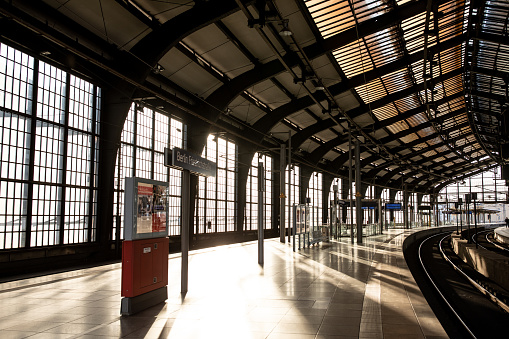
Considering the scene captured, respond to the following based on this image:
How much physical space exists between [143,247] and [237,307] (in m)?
2.13

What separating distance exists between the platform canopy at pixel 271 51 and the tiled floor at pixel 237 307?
18.9 feet

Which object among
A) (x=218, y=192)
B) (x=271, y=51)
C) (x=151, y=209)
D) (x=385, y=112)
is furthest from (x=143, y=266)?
(x=385, y=112)

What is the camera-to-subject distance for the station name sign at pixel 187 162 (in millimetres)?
8836

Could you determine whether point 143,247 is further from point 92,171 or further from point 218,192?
point 218,192

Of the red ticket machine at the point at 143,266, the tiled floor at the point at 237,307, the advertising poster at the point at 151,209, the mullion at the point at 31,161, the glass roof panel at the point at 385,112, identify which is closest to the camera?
the tiled floor at the point at 237,307

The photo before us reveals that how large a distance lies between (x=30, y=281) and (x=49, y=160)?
4.45 meters

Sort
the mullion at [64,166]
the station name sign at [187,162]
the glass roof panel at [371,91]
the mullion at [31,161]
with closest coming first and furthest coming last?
the station name sign at [187,162] < the mullion at [31,161] < the mullion at [64,166] < the glass roof panel at [371,91]

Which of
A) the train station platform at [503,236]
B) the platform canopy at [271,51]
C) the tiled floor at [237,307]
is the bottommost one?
the train station platform at [503,236]

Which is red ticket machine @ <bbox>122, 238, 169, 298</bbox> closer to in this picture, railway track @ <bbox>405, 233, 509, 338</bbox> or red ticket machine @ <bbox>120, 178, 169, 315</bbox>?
red ticket machine @ <bbox>120, 178, 169, 315</bbox>

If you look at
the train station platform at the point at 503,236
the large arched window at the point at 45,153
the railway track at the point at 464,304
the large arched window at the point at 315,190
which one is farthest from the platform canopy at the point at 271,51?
the large arched window at the point at 315,190

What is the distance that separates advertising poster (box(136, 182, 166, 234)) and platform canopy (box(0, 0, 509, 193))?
414 cm

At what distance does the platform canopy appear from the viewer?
14.2 m

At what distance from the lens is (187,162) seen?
372 inches

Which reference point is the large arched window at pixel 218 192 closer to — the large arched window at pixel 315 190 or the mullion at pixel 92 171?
the mullion at pixel 92 171
